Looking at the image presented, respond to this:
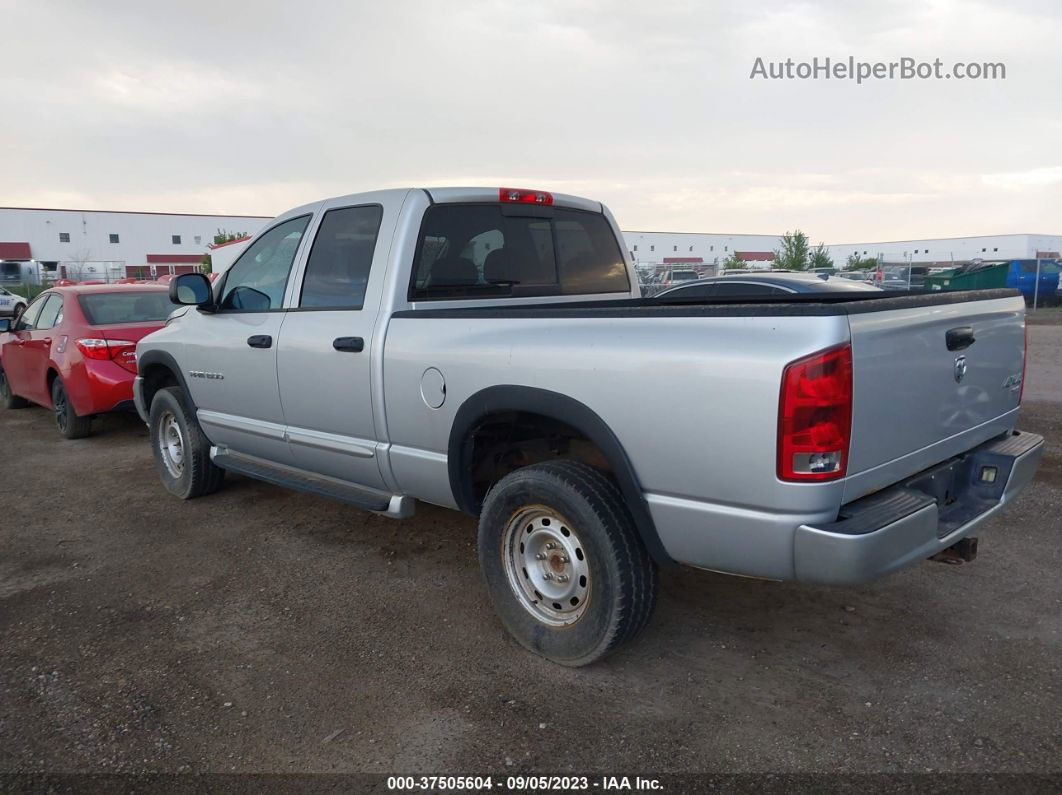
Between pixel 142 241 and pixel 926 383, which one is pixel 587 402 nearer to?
pixel 926 383

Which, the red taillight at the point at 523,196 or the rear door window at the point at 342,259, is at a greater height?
the red taillight at the point at 523,196

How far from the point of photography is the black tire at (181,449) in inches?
213

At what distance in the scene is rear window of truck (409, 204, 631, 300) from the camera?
3971mm

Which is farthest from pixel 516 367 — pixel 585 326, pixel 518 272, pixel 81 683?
pixel 81 683

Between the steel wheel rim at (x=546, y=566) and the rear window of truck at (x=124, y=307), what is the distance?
551cm

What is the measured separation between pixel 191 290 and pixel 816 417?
3867 millimetres

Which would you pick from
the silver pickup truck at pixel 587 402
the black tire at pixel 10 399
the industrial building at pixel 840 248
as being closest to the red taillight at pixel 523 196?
the silver pickup truck at pixel 587 402

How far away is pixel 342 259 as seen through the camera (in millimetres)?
4180

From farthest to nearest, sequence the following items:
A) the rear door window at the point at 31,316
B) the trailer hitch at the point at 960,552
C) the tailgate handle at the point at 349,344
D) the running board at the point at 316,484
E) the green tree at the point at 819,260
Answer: the green tree at the point at 819,260 < the rear door window at the point at 31,316 < the running board at the point at 316,484 < the tailgate handle at the point at 349,344 < the trailer hitch at the point at 960,552

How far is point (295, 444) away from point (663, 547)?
94.1 inches

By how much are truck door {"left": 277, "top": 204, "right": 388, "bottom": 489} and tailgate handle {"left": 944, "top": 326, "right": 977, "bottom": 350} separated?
2.47 meters

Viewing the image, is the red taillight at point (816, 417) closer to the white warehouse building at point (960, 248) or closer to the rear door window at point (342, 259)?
the rear door window at point (342, 259)

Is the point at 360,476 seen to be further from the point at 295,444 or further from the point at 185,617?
the point at 185,617

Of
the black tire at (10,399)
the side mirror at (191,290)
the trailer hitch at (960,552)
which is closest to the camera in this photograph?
the trailer hitch at (960,552)
